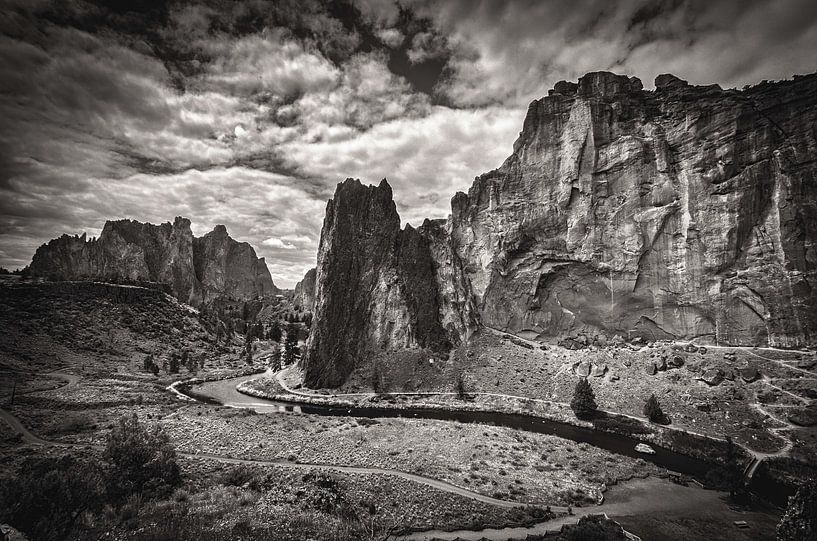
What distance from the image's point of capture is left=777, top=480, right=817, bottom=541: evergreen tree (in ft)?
71.4

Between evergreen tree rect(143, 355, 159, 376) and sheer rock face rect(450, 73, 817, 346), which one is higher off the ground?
sheer rock face rect(450, 73, 817, 346)

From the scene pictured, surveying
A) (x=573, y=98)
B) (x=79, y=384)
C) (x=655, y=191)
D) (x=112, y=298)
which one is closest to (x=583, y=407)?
(x=655, y=191)

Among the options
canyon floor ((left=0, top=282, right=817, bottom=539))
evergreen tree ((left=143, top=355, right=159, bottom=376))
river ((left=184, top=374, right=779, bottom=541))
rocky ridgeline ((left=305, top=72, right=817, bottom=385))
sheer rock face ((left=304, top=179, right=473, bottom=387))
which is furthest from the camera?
evergreen tree ((left=143, top=355, right=159, bottom=376))

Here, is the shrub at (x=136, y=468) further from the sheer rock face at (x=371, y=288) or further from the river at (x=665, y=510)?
the sheer rock face at (x=371, y=288)

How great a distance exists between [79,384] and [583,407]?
Result: 89.7 m

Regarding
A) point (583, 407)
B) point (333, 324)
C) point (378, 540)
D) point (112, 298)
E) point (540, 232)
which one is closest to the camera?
point (378, 540)

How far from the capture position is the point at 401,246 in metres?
103

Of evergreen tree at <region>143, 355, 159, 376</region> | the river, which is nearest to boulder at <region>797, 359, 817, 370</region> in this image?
the river

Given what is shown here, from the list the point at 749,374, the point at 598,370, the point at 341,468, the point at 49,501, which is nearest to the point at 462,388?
the point at 598,370

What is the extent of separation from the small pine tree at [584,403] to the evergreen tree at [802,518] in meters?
36.0

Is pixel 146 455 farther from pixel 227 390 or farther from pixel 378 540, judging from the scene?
pixel 227 390

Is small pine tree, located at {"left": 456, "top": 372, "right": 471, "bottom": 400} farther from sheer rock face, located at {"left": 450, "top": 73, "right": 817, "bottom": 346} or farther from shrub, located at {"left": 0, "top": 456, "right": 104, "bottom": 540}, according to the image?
shrub, located at {"left": 0, "top": 456, "right": 104, "bottom": 540}

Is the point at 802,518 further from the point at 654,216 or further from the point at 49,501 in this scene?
the point at 654,216

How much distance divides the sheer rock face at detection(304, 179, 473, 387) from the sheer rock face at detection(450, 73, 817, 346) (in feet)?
Result: 51.2
